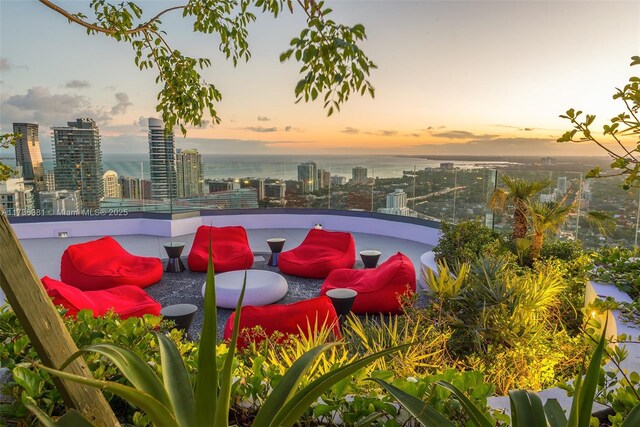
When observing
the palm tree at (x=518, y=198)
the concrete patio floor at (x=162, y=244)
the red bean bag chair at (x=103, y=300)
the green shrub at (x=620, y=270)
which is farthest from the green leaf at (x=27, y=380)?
the concrete patio floor at (x=162, y=244)

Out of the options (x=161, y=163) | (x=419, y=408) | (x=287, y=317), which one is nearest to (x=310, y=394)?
(x=419, y=408)

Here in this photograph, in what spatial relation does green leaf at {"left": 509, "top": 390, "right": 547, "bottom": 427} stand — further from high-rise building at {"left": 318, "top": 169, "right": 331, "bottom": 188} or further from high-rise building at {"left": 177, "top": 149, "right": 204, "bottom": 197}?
high-rise building at {"left": 177, "top": 149, "right": 204, "bottom": 197}

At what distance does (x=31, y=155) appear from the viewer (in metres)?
8.75

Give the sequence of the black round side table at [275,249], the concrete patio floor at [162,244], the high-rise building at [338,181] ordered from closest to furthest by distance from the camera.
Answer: the black round side table at [275,249]
the concrete patio floor at [162,244]
the high-rise building at [338,181]

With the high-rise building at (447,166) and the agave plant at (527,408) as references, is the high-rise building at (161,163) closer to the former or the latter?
Result: the high-rise building at (447,166)

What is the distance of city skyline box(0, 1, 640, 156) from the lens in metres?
7.46

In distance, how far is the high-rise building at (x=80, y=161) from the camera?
9539mm

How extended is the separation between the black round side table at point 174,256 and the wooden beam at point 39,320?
5.59 m

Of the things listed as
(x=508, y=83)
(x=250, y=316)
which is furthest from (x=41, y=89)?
(x=508, y=83)

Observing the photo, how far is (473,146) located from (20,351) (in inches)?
528

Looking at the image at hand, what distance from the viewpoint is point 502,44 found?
8.29 metres

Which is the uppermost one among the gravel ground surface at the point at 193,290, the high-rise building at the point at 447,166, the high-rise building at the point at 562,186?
the high-rise building at the point at 447,166

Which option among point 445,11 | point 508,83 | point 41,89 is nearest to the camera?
point 445,11

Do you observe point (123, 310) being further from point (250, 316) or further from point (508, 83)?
point (508, 83)
